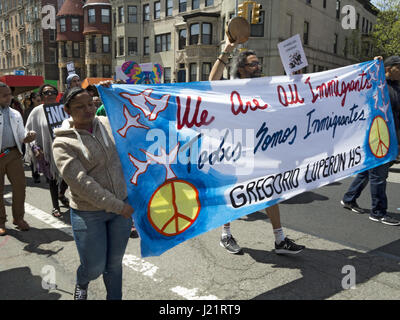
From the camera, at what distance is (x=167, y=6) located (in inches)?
1177

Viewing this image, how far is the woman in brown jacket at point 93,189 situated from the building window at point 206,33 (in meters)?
25.9

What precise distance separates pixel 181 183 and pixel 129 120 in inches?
27.4

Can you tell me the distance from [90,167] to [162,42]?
30.3 metres

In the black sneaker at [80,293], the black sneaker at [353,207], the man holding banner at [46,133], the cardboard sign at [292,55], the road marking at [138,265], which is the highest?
the cardboard sign at [292,55]

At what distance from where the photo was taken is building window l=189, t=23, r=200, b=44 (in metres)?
26.9

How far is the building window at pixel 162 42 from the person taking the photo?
30.1m

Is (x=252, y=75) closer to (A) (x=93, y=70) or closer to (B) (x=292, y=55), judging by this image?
(B) (x=292, y=55)

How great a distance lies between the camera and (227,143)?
10.5 feet

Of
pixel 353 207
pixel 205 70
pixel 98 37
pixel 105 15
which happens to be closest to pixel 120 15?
pixel 105 15

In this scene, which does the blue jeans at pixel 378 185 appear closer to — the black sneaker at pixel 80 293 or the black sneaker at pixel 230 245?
the black sneaker at pixel 230 245

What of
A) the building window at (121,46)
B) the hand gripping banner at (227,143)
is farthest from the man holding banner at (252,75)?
the building window at (121,46)

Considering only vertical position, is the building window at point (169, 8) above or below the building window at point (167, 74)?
above

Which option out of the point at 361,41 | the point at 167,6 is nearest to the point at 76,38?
the point at 167,6

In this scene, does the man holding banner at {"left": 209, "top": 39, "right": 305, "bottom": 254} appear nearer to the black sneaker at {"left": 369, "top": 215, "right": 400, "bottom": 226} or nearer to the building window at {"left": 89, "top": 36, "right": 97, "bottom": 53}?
the black sneaker at {"left": 369, "top": 215, "right": 400, "bottom": 226}
